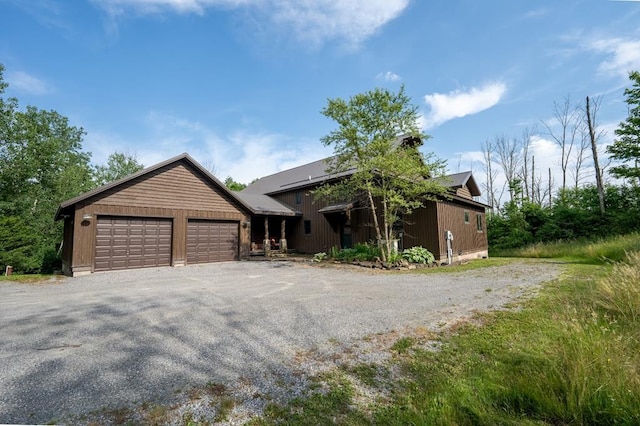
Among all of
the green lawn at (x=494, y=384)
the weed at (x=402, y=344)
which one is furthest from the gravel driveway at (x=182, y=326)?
the green lawn at (x=494, y=384)

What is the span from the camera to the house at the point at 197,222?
1184 cm

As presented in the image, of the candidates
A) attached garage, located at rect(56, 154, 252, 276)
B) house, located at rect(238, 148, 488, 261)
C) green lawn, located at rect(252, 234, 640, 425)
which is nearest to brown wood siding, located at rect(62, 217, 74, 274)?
attached garage, located at rect(56, 154, 252, 276)

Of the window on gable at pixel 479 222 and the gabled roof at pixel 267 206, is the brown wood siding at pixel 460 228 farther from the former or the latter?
the gabled roof at pixel 267 206

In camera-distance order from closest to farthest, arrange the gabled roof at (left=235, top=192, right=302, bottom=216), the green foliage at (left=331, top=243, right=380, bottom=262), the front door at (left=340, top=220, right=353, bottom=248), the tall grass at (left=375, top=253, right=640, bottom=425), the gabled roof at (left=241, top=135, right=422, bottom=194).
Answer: the tall grass at (left=375, top=253, right=640, bottom=425) < the green foliage at (left=331, top=243, right=380, bottom=262) < the front door at (left=340, top=220, right=353, bottom=248) < the gabled roof at (left=235, top=192, right=302, bottom=216) < the gabled roof at (left=241, top=135, right=422, bottom=194)

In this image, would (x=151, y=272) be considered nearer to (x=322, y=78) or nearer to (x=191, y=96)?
(x=191, y=96)

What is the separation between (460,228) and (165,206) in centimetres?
1465

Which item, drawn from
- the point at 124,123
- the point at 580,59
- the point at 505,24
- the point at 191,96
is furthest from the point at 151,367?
the point at 124,123

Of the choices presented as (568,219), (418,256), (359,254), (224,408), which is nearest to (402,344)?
(224,408)

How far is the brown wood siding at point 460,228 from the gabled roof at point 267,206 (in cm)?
902

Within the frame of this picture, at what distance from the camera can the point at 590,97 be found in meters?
21.0

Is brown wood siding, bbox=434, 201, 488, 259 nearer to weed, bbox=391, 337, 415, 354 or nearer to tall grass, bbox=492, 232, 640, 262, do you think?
tall grass, bbox=492, 232, 640, 262

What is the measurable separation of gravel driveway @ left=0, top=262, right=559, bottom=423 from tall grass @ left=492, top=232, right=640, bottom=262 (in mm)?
5711

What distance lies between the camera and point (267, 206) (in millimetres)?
19234

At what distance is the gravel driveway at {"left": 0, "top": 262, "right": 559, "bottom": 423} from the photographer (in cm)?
289
